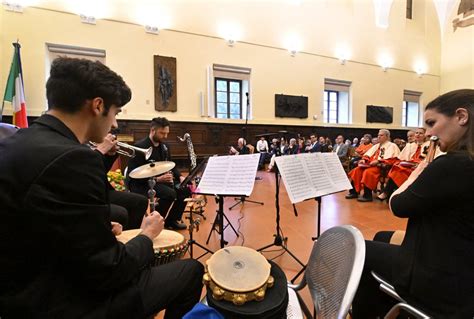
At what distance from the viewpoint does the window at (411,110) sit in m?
14.4

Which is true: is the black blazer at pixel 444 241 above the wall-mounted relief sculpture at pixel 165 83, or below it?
below

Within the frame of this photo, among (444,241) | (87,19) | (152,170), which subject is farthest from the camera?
(87,19)

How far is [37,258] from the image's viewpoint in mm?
837

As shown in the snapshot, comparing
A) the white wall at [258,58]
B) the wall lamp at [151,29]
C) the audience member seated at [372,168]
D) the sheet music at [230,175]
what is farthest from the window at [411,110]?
the sheet music at [230,175]

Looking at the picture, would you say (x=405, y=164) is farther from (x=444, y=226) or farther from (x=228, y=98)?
(x=228, y=98)

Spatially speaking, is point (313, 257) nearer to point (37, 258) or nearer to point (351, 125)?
point (37, 258)

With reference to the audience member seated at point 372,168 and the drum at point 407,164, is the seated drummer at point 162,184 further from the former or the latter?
the drum at point 407,164

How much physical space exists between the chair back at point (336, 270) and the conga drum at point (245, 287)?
0.15 metres

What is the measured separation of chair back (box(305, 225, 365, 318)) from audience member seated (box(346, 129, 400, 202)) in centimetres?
454

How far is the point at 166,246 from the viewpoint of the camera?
1518mm

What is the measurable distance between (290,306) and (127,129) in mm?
Result: 8628

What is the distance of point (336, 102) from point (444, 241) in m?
12.8

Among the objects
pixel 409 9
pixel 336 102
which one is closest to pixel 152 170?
pixel 336 102

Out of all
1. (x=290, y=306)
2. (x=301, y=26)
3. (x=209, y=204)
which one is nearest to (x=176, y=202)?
(x=209, y=204)
